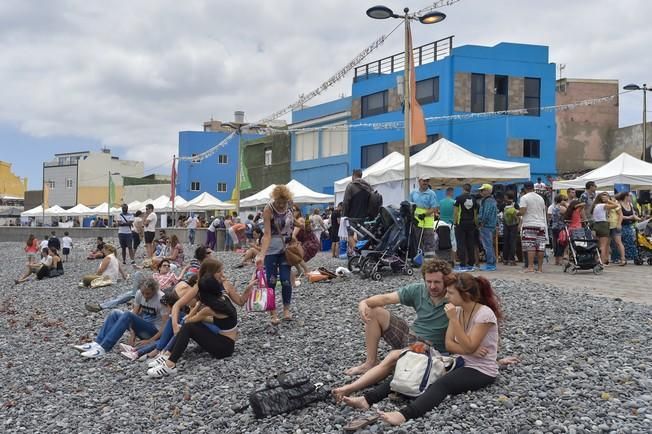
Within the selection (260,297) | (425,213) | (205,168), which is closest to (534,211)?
(425,213)

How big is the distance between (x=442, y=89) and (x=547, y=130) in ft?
17.7

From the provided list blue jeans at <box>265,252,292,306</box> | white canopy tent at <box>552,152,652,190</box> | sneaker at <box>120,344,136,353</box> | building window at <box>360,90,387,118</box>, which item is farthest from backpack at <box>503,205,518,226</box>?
building window at <box>360,90,387,118</box>

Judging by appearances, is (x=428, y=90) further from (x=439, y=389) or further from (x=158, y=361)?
(x=439, y=389)

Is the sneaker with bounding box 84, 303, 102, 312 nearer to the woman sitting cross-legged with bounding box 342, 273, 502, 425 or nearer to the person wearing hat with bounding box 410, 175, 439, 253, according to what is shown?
the person wearing hat with bounding box 410, 175, 439, 253

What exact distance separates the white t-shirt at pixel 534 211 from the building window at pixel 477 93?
19.7 metres

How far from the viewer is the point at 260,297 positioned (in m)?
7.09

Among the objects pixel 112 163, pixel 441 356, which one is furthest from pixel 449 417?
pixel 112 163

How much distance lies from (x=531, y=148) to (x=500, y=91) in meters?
3.16

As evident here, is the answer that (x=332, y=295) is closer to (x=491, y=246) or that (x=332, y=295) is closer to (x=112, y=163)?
(x=491, y=246)

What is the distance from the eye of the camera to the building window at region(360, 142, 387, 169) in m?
32.6

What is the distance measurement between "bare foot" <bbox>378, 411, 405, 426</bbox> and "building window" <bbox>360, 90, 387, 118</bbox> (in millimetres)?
29210

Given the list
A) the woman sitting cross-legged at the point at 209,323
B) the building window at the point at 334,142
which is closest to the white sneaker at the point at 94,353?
the woman sitting cross-legged at the point at 209,323

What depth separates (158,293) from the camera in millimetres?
7926

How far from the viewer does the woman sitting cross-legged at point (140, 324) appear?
775 centimetres
